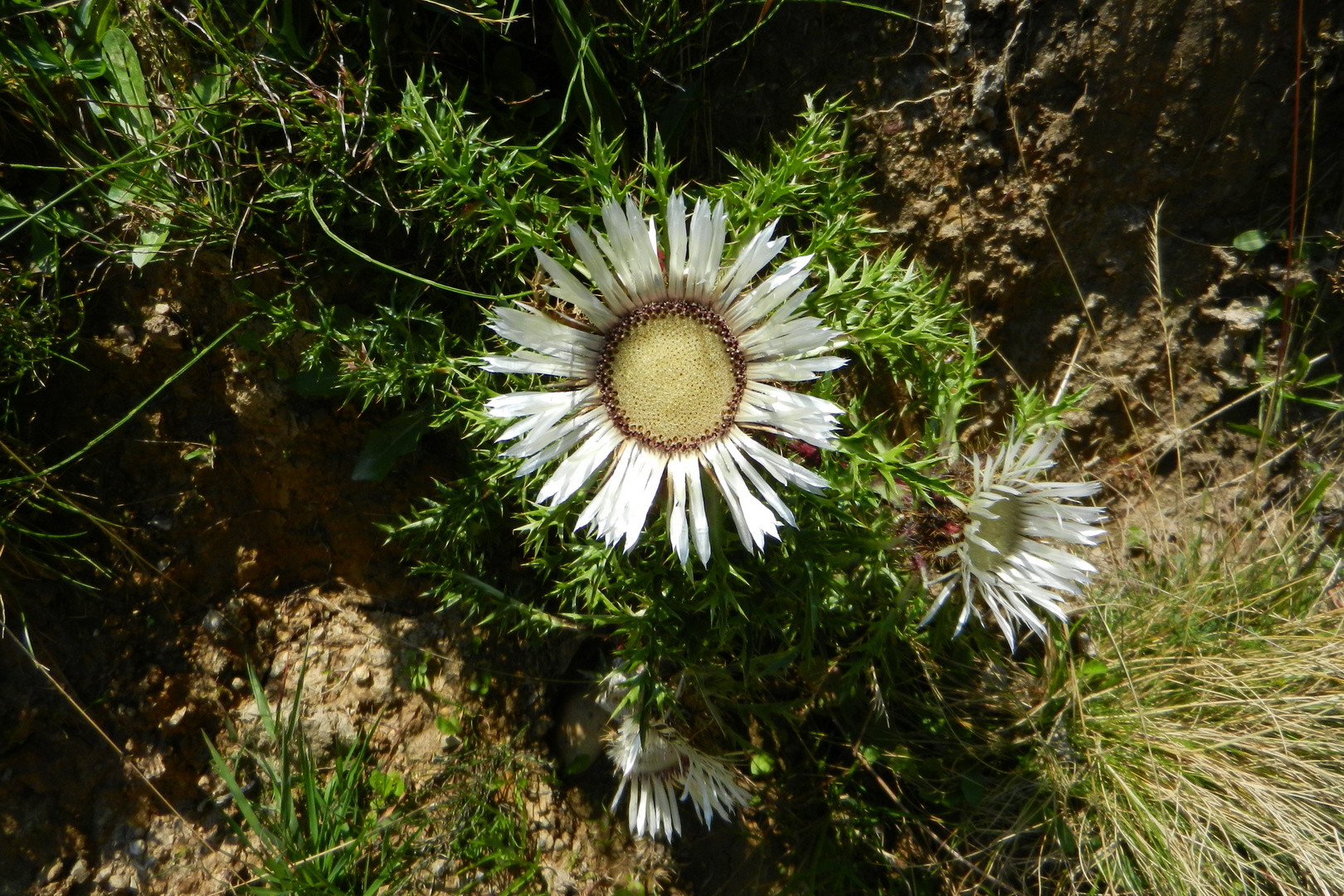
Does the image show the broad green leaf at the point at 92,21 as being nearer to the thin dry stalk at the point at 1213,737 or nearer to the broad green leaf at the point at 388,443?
the broad green leaf at the point at 388,443

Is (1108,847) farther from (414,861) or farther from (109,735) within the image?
(109,735)

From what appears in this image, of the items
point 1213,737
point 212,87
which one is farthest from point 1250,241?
point 212,87

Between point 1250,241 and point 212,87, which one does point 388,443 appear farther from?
point 1250,241

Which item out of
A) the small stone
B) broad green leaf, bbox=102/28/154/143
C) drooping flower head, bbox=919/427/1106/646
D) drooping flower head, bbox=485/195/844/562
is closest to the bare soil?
the small stone

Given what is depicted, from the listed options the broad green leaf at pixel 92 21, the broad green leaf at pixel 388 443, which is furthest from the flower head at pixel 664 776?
the broad green leaf at pixel 92 21

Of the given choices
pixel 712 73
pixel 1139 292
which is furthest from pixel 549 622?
pixel 1139 292

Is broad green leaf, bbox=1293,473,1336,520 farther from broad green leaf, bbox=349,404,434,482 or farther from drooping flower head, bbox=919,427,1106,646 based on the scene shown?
broad green leaf, bbox=349,404,434,482
